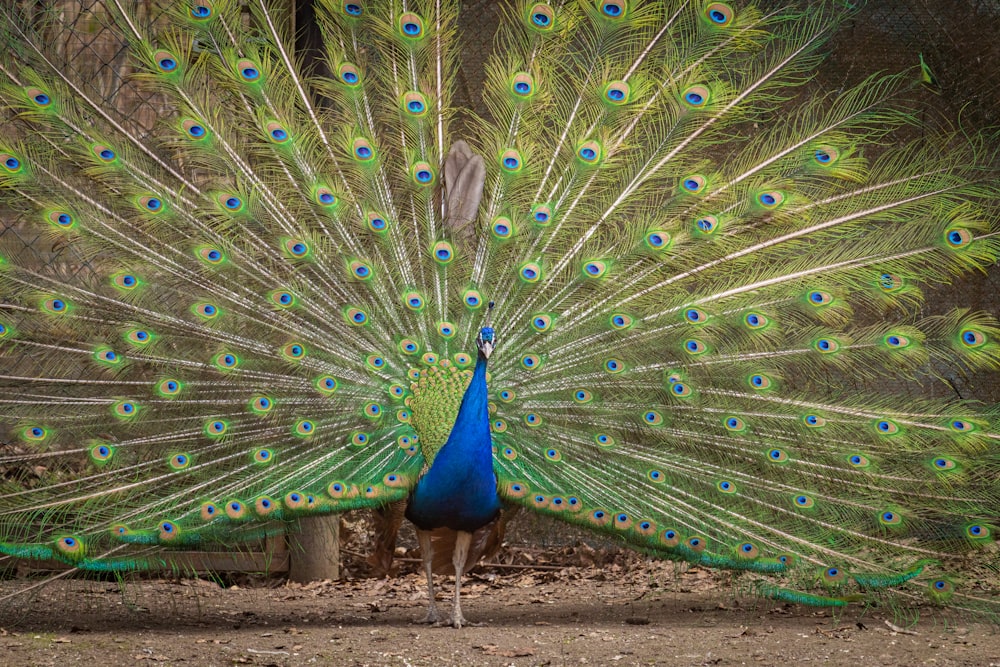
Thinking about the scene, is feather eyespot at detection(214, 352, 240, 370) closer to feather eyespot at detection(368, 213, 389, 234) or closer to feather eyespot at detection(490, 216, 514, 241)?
feather eyespot at detection(368, 213, 389, 234)

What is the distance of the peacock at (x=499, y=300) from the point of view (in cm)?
398

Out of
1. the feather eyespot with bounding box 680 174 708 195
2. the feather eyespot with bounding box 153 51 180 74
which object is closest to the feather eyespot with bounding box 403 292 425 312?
the feather eyespot with bounding box 680 174 708 195

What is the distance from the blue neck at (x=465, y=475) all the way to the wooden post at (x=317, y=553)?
3.97ft

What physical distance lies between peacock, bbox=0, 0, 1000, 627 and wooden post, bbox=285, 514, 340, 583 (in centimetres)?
107

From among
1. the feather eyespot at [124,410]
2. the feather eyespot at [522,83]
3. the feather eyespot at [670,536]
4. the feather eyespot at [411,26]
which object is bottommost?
the feather eyespot at [670,536]

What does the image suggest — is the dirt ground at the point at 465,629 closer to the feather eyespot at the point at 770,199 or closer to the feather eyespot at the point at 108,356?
the feather eyespot at the point at 108,356

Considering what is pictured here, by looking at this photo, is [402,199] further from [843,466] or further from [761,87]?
[843,466]

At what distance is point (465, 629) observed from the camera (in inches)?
164

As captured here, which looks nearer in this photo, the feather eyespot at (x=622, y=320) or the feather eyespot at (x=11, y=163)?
the feather eyespot at (x=11, y=163)

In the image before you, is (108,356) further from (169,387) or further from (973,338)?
(973,338)

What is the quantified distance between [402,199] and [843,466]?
211 centimetres

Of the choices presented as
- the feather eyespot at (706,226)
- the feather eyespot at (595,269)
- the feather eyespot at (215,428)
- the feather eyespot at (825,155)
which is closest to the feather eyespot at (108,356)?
the feather eyespot at (215,428)

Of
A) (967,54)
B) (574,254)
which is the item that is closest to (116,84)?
(574,254)

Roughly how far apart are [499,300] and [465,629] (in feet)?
4.47
